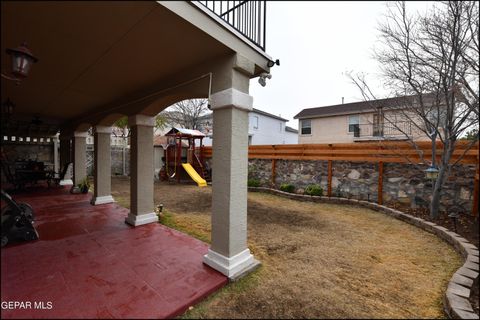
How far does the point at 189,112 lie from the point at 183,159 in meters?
8.50

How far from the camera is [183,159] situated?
1263 cm

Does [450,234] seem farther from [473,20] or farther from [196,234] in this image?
[196,234]

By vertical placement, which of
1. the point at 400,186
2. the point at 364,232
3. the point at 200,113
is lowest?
the point at 364,232

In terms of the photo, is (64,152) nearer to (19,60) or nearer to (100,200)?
(100,200)

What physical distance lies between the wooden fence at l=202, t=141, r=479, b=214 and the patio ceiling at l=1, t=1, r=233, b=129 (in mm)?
5661

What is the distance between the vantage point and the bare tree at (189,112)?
19.6 m

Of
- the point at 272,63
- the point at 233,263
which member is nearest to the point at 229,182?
the point at 233,263

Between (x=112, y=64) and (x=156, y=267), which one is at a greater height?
(x=112, y=64)

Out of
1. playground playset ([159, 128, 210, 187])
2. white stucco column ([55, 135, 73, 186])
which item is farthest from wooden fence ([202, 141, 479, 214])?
white stucco column ([55, 135, 73, 186])

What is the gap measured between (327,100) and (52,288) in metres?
16.2

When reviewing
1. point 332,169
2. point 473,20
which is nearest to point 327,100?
point 332,169

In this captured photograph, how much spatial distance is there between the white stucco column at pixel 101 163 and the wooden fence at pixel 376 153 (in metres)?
5.72

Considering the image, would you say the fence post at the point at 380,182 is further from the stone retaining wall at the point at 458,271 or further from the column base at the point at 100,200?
the column base at the point at 100,200

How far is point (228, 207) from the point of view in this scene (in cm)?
270
